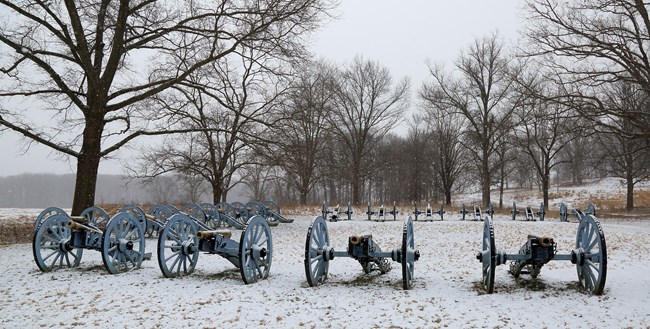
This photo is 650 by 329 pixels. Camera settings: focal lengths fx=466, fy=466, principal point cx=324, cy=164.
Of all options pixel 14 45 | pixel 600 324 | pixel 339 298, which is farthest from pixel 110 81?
pixel 600 324

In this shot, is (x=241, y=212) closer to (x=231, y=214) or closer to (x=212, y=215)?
(x=231, y=214)

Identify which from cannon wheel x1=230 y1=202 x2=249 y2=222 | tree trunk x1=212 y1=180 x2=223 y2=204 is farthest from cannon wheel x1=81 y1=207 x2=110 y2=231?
tree trunk x1=212 y1=180 x2=223 y2=204

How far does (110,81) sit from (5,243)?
570cm

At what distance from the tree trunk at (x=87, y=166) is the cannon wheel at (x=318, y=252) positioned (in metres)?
9.56

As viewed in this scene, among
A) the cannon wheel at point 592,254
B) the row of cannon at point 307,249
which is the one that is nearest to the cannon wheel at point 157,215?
the row of cannon at point 307,249

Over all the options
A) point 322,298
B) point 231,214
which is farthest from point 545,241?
point 231,214

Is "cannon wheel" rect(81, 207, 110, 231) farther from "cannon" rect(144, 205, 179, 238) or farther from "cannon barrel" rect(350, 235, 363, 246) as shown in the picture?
"cannon barrel" rect(350, 235, 363, 246)

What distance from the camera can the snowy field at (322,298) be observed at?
586cm

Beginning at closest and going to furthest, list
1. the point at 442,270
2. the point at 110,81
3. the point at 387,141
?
1. the point at 442,270
2. the point at 110,81
3. the point at 387,141

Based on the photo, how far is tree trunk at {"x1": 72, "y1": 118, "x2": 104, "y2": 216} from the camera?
1448 centimetres

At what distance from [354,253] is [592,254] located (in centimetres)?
356

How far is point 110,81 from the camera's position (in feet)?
49.7

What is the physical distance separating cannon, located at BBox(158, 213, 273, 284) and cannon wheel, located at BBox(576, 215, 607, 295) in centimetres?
514

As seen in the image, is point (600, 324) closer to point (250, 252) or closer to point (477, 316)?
point (477, 316)
